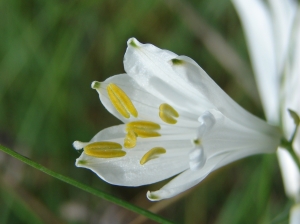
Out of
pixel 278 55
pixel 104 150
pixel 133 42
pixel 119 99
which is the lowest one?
pixel 104 150

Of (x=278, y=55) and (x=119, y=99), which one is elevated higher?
(x=278, y=55)

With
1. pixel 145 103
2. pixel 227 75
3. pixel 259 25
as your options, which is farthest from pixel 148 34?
pixel 145 103

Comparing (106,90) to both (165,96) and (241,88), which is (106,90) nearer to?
(165,96)

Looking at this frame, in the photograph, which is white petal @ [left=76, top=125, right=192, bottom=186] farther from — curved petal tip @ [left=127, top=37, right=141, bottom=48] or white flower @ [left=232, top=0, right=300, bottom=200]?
white flower @ [left=232, top=0, right=300, bottom=200]

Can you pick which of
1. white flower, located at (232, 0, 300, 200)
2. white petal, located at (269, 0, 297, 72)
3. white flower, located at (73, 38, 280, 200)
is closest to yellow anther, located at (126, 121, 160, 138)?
white flower, located at (73, 38, 280, 200)

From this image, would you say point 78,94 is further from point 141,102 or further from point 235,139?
point 235,139

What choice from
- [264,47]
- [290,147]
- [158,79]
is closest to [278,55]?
[264,47]

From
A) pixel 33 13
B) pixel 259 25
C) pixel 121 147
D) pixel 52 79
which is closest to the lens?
pixel 121 147
